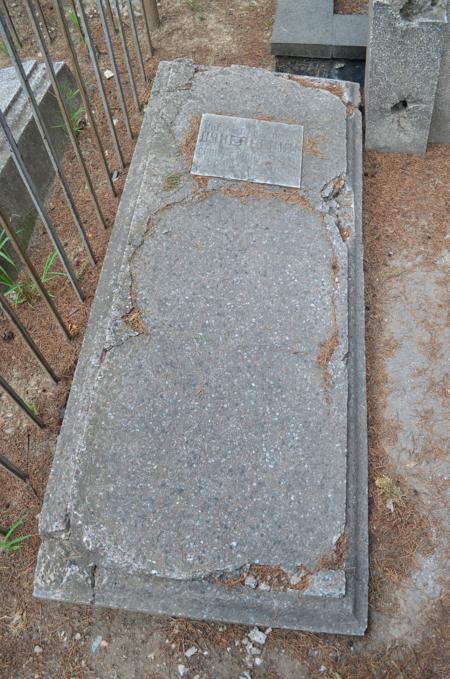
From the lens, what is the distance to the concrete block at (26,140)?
2.91 m

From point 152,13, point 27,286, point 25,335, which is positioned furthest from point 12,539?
point 152,13

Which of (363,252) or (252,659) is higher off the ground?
(363,252)

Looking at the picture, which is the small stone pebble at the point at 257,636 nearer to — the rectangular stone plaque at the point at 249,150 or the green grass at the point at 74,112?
the rectangular stone plaque at the point at 249,150

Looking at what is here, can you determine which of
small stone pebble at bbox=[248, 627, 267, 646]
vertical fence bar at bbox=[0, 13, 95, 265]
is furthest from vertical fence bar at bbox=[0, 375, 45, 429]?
small stone pebble at bbox=[248, 627, 267, 646]

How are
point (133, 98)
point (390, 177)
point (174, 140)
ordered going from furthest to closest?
1. point (133, 98)
2. point (390, 177)
3. point (174, 140)

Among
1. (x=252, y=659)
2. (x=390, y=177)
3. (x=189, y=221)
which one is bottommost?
(x=252, y=659)

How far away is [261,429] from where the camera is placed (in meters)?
2.17

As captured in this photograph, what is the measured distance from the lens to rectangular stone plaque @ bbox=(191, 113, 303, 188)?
280 cm

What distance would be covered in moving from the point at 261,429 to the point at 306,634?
72cm

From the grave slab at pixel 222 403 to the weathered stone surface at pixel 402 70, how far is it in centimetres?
29

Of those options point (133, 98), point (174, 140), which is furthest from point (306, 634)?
point (133, 98)

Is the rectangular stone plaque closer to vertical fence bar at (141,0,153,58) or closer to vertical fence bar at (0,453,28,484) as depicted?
vertical fence bar at (141,0,153,58)

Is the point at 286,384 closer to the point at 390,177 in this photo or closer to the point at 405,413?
the point at 405,413

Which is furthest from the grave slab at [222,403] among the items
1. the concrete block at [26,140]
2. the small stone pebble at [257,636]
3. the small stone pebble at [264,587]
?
the concrete block at [26,140]
